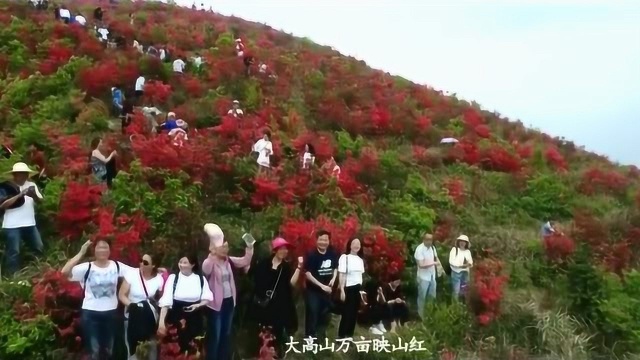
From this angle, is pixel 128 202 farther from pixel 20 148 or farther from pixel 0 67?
pixel 0 67

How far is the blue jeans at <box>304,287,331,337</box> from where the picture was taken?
7.80 metres

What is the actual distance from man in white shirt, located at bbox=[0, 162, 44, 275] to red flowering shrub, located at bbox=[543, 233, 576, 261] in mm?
7153

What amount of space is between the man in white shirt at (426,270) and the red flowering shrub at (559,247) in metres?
2.76

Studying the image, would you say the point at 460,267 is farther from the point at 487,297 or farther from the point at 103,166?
the point at 103,166

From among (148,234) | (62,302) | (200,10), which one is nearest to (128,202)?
(148,234)

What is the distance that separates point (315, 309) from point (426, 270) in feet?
5.88

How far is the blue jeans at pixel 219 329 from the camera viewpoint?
281 inches

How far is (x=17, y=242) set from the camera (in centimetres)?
831

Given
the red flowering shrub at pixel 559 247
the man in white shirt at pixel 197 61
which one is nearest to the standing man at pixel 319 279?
the red flowering shrub at pixel 559 247

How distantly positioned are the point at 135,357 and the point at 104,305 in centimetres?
68

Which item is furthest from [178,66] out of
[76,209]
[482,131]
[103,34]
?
[76,209]

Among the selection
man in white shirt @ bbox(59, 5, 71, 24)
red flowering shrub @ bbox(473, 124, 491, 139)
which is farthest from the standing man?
man in white shirt @ bbox(59, 5, 71, 24)

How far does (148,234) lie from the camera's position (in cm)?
902

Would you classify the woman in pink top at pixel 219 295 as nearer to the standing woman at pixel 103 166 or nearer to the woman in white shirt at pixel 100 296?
the woman in white shirt at pixel 100 296
